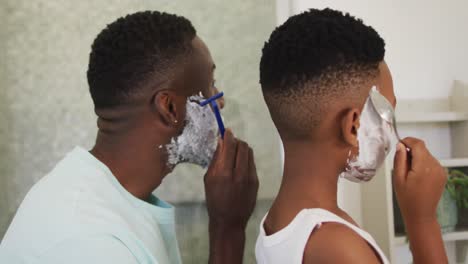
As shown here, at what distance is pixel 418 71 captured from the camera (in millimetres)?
1411

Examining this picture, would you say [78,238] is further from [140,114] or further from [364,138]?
[364,138]

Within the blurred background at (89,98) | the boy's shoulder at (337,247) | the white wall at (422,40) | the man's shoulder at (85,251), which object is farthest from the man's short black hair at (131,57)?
the white wall at (422,40)

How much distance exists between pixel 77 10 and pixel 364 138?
91 cm

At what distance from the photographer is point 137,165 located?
75 cm

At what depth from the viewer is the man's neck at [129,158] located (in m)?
0.74

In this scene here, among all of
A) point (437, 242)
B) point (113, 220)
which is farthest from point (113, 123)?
point (437, 242)

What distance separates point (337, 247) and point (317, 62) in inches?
9.3

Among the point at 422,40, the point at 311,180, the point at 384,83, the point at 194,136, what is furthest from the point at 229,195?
the point at 422,40

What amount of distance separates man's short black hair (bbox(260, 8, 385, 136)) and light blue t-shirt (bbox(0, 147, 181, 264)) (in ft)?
0.89

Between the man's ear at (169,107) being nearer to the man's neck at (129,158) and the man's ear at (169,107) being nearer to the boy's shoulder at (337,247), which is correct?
the man's neck at (129,158)

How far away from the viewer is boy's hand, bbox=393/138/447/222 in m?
0.68

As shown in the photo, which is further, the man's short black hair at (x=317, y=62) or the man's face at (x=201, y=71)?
the man's face at (x=201, y=71)

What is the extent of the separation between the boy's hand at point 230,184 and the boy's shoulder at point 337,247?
271 mm

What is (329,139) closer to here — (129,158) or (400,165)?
(400,165)
